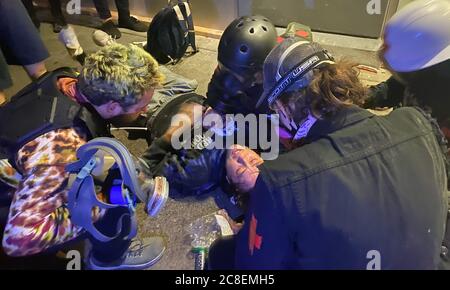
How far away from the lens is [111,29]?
3.02 meters

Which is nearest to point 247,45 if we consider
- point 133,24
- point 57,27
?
point 133,24

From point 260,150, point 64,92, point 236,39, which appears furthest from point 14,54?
point 260,150

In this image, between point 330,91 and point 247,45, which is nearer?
point 330,91

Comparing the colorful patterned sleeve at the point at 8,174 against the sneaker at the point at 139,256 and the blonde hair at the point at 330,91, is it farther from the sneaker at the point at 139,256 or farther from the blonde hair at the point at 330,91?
the blonde hair at the point at 330,91

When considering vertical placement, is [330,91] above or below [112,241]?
above

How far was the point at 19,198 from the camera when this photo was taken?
114cm

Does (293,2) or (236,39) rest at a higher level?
(236,39)

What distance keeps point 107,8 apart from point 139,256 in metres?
2.36

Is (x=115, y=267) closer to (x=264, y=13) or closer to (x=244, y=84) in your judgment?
(x=244, y=84)

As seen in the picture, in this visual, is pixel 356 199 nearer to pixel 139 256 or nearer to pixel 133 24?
pixel 139 256

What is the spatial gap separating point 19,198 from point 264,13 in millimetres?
2366

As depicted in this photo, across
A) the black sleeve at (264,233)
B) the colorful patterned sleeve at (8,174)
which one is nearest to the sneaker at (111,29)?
the colorful patterned sleeve at (8,174)

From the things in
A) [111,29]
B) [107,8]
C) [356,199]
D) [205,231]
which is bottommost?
[205,231]
